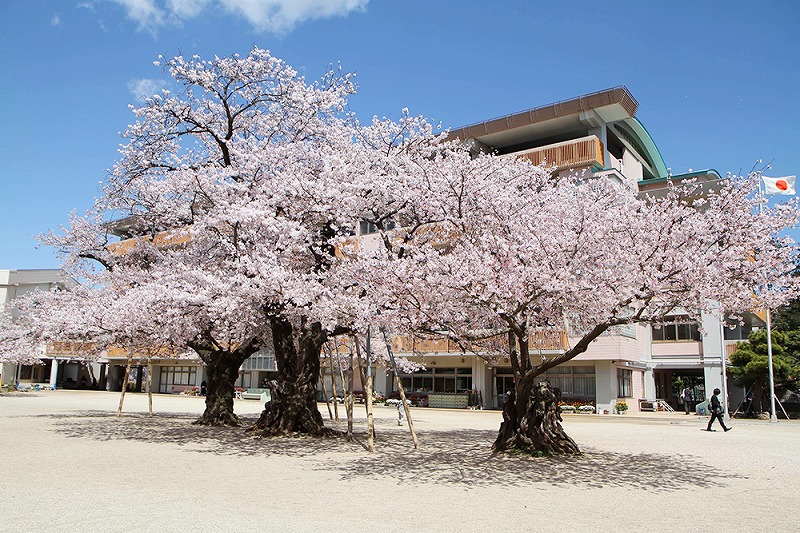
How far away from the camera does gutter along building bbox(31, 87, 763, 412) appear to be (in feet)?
102

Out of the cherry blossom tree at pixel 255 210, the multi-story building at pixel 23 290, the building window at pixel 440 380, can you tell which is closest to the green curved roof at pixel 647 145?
the building window at pixel 440 380

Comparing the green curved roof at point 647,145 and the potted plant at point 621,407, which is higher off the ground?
the green curved roof at point 647,145

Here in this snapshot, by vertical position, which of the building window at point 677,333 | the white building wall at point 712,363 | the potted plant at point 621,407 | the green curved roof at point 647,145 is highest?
the green curved roof at point 647,145

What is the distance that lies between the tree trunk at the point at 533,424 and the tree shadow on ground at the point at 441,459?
0.32 meters

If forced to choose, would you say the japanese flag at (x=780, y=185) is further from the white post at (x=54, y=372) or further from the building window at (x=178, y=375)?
the white post at (x=54, y=372)

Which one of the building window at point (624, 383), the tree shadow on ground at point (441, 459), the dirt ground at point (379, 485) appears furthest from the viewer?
the building window at point (624, 383)

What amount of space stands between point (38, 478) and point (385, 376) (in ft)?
99.9

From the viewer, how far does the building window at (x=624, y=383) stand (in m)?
32.5

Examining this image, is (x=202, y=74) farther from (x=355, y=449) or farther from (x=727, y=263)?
Answer: (x=727, y=263)

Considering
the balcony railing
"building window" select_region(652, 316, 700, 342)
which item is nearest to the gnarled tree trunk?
the balcony railing

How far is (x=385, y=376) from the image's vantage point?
128 ft

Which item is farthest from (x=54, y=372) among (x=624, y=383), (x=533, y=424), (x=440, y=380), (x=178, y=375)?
(x=533, y=424)

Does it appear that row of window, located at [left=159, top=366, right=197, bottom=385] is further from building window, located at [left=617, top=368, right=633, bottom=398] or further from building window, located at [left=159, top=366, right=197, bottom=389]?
building window, located at [left=617, top=368, right=633, bottom=398]

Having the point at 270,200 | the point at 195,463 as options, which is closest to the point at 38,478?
the point at 195,463
